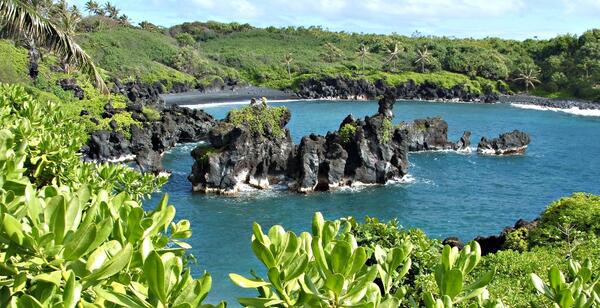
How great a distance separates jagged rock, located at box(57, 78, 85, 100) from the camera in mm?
78213

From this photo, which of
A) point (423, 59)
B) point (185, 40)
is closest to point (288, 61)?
point (423, 59)

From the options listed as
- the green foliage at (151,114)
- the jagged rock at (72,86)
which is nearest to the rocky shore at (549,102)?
the green foliage at (151,114)

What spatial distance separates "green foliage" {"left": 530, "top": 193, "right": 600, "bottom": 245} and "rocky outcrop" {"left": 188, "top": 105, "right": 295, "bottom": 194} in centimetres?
3029

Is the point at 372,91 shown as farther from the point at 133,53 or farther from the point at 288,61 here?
the point at 133,53

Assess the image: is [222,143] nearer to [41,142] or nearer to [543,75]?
[41,142]

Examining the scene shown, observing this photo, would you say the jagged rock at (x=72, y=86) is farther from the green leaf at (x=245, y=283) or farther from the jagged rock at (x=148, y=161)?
the green leaf at (x=245, y=283)

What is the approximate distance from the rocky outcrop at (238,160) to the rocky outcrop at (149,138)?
5030 millimetres

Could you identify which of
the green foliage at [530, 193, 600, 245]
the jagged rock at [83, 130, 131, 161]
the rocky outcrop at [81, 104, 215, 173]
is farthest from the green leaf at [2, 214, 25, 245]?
the jagged rock at [83, 130, 131, 161]

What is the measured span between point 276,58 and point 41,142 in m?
151

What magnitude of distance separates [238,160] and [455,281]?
4681 cm

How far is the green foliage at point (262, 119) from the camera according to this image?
181ft

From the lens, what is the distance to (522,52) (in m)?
158

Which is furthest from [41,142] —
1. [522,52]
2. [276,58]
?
[522,52]

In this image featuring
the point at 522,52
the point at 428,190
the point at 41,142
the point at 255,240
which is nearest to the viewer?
the point at 255,240
